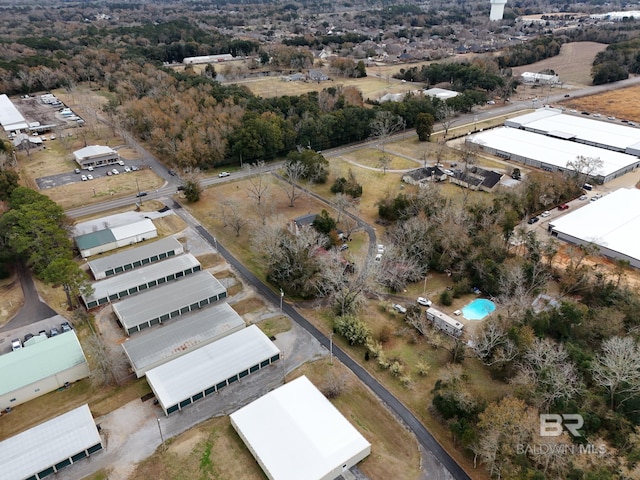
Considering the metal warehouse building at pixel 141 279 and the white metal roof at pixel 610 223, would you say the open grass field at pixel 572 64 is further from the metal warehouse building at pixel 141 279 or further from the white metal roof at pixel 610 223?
the metal warehouse building at pixel 141 279

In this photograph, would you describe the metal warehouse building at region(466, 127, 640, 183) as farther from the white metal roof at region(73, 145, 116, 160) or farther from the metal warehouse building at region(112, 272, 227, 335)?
the white metal roof at region(73, 145, 116, 160)

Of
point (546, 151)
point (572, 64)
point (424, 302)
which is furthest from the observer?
point (572, 64)

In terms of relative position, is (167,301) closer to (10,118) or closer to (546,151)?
(546,151)

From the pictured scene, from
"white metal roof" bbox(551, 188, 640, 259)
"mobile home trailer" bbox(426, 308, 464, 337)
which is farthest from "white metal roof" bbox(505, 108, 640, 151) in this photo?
"mobile home trailer" bbox(426, 308, 464, 337)

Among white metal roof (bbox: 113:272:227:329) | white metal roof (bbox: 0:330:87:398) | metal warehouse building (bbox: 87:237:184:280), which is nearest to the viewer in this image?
white metal roof (bbox: 0:330:87:398)

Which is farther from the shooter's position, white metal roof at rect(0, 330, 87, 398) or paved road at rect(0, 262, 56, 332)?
paved road at rect(0, 262, 56, 332)

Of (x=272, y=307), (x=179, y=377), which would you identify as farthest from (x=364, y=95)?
(x=179, y=377)

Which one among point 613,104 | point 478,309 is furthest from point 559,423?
point 613,104
